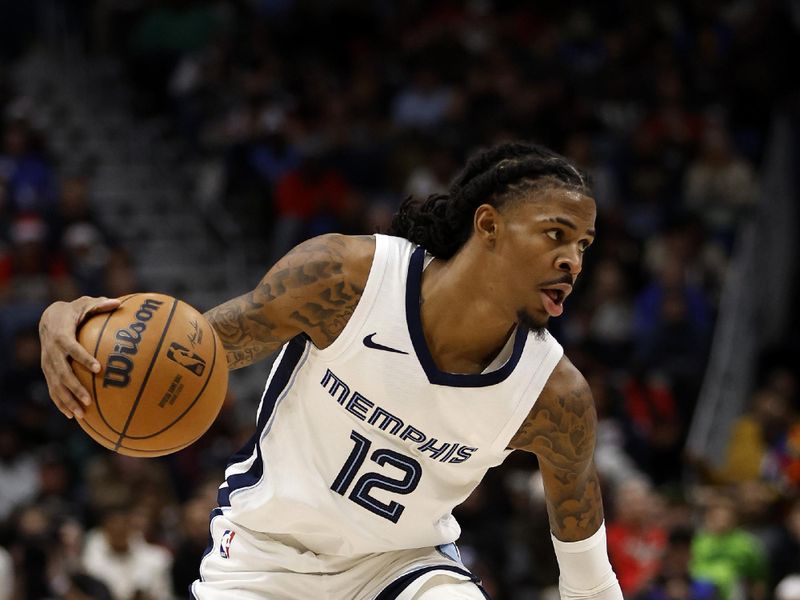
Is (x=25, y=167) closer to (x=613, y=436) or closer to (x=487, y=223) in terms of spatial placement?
(x=613, y=436)

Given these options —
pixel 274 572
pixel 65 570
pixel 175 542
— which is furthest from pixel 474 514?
→ pixel 274 572

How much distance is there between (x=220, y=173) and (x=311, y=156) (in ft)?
4.03

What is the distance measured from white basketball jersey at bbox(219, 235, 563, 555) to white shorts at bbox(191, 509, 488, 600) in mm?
60

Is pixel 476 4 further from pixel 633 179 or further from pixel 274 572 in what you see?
pixel 274 572

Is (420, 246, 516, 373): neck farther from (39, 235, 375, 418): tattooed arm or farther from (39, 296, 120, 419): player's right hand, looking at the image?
(39, 296, 120, 419): player's right hand

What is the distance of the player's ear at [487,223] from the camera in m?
3.99

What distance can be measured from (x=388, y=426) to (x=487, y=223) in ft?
2.23

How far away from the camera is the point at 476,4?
14.2m

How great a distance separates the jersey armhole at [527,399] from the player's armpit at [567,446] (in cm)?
3

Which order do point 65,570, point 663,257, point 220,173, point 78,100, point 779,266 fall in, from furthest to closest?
1. point 78,100
2. point 220,173
3. point 779,266
4. point 663,257
5. point 65,570

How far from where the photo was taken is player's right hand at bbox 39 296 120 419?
11.7ft

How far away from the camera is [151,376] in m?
3.65

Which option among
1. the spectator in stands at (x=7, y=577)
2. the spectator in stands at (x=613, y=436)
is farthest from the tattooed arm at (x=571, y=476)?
the spectator in stands at (x=613, y=436)

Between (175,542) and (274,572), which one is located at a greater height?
(274,572)
